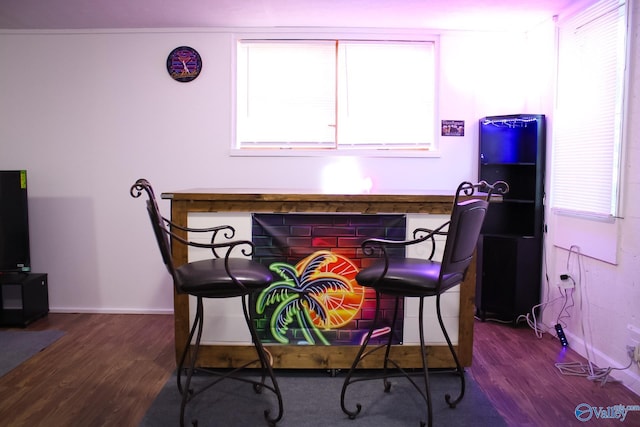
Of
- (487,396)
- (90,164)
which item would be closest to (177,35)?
(90,164)

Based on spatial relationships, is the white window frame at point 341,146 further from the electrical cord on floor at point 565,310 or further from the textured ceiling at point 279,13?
the electrical cord on floor at point 565,310

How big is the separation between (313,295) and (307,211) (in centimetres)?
48

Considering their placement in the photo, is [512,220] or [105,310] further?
[105,310]

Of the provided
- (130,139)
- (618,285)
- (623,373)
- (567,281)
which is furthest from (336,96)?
(623,373)

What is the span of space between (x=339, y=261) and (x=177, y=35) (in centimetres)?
255

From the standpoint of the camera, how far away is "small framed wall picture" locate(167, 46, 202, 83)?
4129 millimetres

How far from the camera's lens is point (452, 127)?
4207mm

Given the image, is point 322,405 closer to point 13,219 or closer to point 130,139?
point 130,139

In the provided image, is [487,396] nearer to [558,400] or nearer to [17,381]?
[558,400]

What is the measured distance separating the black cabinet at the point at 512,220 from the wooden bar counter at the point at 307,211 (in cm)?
125

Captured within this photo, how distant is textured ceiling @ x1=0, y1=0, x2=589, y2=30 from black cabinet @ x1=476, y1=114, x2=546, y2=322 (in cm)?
79

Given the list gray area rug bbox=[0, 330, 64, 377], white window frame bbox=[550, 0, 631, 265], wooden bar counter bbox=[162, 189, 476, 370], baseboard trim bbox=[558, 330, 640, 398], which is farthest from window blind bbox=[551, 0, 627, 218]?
gray area rug bbox=[0, 330, 64, 377]

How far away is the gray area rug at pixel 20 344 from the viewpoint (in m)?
3.09

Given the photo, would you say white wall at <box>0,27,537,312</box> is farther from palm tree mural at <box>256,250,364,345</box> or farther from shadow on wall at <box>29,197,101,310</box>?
palm tree mural at <box>256,250,364,345</box>
